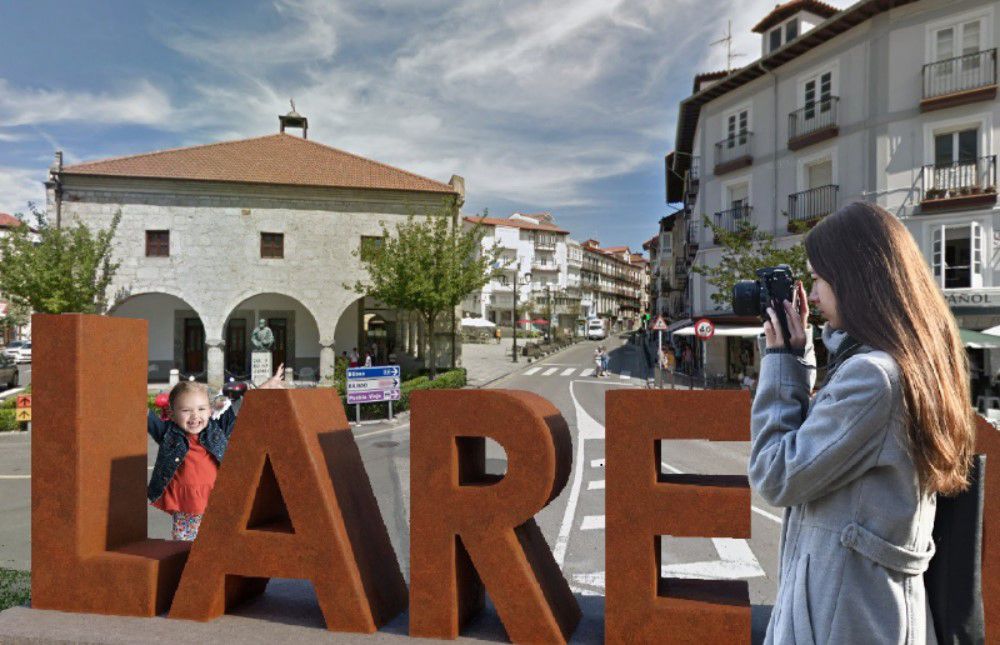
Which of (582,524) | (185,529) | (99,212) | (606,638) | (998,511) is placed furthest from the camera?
(99,212)

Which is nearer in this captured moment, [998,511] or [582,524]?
[998,511]

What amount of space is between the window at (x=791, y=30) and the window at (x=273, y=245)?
2279 centimetres

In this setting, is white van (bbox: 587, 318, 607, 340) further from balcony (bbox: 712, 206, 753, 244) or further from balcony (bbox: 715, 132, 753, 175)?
balcony (bbox: 715, 132, 753, 175)

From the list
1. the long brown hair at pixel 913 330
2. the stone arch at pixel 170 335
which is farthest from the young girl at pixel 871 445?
the stone arch at pixel 170 335

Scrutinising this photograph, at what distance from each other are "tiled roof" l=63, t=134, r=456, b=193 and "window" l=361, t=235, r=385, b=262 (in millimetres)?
2188

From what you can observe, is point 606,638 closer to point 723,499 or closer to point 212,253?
point 723,499

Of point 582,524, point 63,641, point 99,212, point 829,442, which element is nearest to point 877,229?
point 829,442

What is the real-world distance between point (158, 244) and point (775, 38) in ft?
90.5

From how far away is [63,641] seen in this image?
373 centimetres

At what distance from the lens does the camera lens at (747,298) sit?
87.9 inches

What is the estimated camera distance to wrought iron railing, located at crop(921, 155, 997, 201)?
20047mm

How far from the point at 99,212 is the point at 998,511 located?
30.9 metres

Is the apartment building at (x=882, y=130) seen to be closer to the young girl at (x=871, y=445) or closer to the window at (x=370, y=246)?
the window at (x=370, y=246)

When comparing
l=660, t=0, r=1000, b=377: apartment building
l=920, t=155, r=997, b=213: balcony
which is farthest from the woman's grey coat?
l=920, t=155, r=997, b=213: balcony
